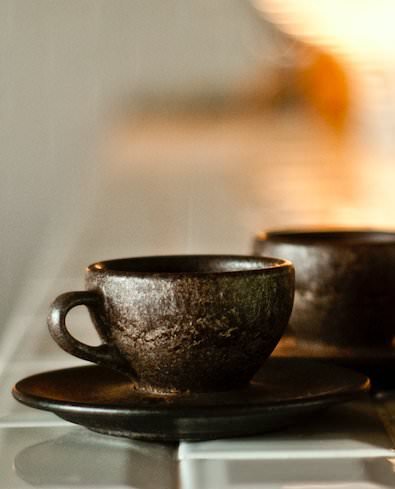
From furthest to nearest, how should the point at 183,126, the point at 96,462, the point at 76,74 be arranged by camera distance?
1. the point at 76,74
2. the point at 183,126
3. the point at 96,462

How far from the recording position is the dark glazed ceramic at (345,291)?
0.76 m

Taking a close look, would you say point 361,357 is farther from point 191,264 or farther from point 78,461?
point 78,461

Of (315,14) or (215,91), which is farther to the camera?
(215,91)

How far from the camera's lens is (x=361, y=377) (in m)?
0.67

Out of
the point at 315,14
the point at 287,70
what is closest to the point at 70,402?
the point at 315,14

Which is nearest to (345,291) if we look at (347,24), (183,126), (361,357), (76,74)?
(361,357)

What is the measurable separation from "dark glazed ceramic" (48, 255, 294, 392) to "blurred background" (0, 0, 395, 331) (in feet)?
1.82

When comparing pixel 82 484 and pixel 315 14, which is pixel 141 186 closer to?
pixel 315 14

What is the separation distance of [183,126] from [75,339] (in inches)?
122

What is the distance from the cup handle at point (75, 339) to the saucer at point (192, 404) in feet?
0.07

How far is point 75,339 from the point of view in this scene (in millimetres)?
642

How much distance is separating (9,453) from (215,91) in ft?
14.9

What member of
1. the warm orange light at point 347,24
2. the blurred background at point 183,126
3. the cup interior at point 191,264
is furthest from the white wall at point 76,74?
the cup interior at point 191,264

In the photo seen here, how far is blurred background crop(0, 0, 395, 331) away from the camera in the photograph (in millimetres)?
1776
